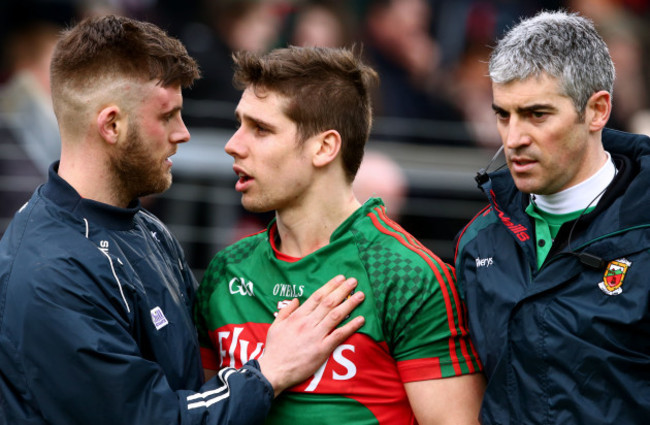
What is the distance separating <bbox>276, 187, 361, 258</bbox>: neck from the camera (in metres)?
3.77

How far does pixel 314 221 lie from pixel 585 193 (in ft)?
3.54

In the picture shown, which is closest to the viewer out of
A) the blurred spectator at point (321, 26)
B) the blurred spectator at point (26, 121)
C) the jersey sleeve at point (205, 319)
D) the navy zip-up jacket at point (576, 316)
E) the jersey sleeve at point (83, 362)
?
the navy zip-up jacket at point (576, 316)

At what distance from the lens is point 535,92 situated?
128 inches

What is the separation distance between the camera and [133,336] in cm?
341

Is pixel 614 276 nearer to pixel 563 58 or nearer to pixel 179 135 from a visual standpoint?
pixel 563 58

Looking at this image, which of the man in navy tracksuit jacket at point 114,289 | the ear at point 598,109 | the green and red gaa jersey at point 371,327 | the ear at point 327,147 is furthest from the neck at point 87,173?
the ear at point 598,109

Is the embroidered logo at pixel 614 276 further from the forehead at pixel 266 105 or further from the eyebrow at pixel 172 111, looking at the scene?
the eyebrow at pixel 172 111

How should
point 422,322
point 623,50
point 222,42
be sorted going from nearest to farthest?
1. point 422,322
2. point 222,42
3. point 623,50

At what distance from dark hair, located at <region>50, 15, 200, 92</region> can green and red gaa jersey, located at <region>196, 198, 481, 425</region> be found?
91 cm

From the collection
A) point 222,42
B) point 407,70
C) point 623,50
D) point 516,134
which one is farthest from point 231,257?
point 623,50

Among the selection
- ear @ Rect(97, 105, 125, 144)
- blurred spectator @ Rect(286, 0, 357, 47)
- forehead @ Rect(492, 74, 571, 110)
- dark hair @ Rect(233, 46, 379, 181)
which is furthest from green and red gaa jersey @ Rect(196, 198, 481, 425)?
blurred spectator @ Rect(286, 0, 357, 47)

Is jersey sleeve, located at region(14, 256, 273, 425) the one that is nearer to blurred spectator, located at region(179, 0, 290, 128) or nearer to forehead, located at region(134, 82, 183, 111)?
forehead, located at region(134, 82, 183, 111)

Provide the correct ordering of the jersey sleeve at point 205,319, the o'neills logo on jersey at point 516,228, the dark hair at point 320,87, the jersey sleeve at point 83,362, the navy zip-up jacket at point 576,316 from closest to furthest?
the navy zip-up jacket at point 576,316, the jersey sleeve at point 83,362, the o'neills logo on jersey at point 516,228, the dark hair at point 320,87, the jersey sleeve at point 205,319

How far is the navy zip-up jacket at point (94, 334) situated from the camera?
3152 mm
